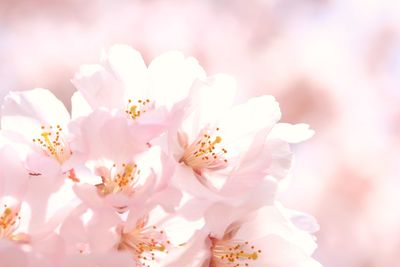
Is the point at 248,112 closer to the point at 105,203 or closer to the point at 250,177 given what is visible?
the point at 250,177

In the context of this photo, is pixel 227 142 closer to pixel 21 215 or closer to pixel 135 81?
pixel 135 81

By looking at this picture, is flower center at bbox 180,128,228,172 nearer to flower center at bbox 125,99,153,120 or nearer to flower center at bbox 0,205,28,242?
flower center at bbox 125,99,153,120

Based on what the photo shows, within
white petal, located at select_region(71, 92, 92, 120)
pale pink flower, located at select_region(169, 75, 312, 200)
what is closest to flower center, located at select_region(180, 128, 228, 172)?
pale pink flower, located at select_region(169, 75, 312, 200)

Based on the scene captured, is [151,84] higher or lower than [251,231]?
higher

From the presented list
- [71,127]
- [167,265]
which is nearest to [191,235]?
[167,265]

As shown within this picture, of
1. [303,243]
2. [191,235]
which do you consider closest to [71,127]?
[191,235]

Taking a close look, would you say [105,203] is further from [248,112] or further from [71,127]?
[248,112]

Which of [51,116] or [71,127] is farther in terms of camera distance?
[51,116]
